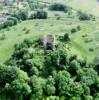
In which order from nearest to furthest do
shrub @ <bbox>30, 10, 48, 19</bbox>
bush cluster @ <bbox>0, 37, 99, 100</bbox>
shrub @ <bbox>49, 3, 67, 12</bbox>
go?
bush cluster @ <bbox>0, 37, 99, 100</bbox> → shrub @ <bbox>30, 10, 48, 19</bbox> → shrub @ <bbox>49, 3, 67, 12</bbox>

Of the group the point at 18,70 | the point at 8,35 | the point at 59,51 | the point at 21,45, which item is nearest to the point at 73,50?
the point at 59,51

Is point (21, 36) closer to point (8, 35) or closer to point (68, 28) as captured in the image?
point (8, 35)

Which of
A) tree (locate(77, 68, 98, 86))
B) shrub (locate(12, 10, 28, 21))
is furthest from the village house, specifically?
shrub (locate(12, 10, 28, 21))

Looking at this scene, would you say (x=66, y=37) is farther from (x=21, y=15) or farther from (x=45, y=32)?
(x=21, y=15)

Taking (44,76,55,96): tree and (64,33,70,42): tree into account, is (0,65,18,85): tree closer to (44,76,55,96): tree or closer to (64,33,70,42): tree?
(44,76,55,96): tree

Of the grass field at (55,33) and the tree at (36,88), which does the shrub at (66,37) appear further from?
the tree at (36,88)

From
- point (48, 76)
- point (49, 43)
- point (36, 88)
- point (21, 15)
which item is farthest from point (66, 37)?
point (21, 15)

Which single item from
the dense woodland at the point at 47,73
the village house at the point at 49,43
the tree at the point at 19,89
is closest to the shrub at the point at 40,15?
the dense woodland at the point at 47,73

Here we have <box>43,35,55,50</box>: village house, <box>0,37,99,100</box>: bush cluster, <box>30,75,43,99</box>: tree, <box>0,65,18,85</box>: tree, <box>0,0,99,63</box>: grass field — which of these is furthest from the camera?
<box>0,0,99,63</box>: grass field

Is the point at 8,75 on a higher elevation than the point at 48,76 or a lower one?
higher
